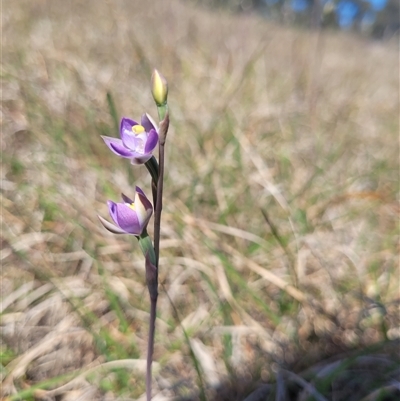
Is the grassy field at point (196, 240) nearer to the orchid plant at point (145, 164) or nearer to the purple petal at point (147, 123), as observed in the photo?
the orchid plant at point (145, 164)

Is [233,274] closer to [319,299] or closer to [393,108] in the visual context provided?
[319,299]

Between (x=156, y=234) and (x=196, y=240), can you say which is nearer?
(x=156, y=234)

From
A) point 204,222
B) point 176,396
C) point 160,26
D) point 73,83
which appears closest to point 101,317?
point 176,396

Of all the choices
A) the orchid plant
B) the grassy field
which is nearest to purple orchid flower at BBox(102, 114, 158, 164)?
the orchid plant

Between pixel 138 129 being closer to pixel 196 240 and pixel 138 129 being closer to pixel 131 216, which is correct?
pixel 131 216

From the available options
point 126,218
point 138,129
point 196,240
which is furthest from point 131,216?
point 196,240

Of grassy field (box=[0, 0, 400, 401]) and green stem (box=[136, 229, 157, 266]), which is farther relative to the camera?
grassy field (box=[0, 0, 400, 401])

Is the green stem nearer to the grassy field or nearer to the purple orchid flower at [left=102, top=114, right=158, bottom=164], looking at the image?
the purple orchid flower at [left=102, top=114, right=158, bottom=164]
